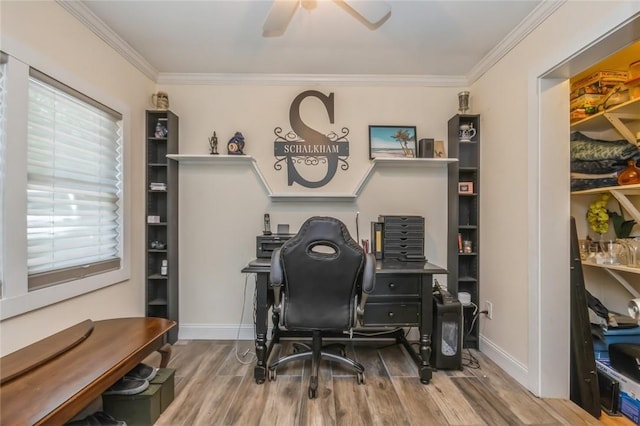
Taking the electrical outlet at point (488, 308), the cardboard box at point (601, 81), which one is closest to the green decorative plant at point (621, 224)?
the cardboard box at point (601, 81)

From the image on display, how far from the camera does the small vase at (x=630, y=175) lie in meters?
1.87

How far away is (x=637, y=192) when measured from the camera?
195 centimetres

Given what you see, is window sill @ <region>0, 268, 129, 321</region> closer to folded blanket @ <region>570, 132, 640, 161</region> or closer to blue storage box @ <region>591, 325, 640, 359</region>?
blue storage box @ <region>591, 325, 640, 359</region>

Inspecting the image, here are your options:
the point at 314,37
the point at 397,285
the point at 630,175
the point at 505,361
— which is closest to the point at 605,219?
the point at 630,175

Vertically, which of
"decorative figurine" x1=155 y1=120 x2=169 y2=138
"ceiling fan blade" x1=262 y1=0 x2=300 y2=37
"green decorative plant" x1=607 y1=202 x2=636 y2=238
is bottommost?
"green decorative plant" x1=607 y1=202 x2=636 y2=238

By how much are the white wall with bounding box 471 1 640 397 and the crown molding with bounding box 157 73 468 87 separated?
62 cm

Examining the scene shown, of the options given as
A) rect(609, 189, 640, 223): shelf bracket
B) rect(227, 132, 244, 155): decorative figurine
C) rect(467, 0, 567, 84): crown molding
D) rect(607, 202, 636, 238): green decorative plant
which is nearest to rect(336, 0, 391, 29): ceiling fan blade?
rect(467, 0, 567, 84): crown molding

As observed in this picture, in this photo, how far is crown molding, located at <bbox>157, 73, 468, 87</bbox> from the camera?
2695mm

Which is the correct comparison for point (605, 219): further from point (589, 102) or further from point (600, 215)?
point (589, 102)

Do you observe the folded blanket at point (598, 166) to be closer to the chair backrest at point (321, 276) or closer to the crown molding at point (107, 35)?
the chair backrest at point (321, 276)

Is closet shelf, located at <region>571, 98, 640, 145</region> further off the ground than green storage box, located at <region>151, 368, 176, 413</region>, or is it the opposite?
closet shelf, located at <region>571, 98, 640, 145</region>

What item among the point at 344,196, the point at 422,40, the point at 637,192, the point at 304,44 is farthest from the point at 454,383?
the point at 304,44

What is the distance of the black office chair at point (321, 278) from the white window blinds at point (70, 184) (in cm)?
129

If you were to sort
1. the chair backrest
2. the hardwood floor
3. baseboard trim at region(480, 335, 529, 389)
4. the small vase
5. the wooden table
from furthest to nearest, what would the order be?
baseboard trim at region(480, 335, 529, 389) → the small vase → the chair backrest → the hardwood floor → the wooden table
